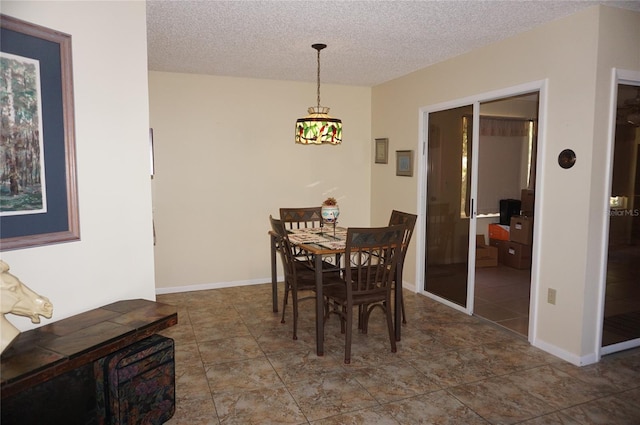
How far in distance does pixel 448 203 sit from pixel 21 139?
3.68 meters

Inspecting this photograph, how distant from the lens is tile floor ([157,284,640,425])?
8.03ft

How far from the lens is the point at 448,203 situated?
4441 millimetres

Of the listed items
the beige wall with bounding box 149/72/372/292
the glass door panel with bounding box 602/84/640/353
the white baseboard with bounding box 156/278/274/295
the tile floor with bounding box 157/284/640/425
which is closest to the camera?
the tile floor with bounding box 157/284/640/425

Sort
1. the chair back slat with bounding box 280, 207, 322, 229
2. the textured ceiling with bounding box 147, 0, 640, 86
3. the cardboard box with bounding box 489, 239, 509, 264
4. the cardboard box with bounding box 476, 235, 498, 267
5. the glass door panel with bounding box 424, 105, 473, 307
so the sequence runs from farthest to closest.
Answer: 1. the cardboard box with bounding box 489, 239, 509, 264
2. the cardboard box with bounding box 476, 235, 498, 267
3. the chair back slat with bounding box 280, 207, 322, 229
4. the glass door panel with bounding box 424, 105, 473, 307
5. the textured ceiling with bounding box 147, 0, 640, 86

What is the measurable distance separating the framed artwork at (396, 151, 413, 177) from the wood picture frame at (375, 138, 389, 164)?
246 millimetres

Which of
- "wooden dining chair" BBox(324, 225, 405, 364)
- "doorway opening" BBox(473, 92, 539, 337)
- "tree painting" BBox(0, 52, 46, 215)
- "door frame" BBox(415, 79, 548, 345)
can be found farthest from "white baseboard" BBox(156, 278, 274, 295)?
"tree painting" BBox(0, 52, 46, 215)

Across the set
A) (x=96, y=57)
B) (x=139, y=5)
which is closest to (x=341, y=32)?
(x=139, y=5)

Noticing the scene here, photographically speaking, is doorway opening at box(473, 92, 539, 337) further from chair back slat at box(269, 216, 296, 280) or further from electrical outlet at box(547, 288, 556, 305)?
chair back slat at box(269, 216, 296, 280)

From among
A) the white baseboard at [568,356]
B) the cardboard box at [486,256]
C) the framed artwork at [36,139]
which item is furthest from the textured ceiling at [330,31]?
the cardboard box at [486,256]

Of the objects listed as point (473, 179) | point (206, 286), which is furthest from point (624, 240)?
point (206, 286)

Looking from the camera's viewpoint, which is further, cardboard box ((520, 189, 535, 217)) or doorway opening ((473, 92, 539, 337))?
cardboard box ((520, 189, 535, 217))

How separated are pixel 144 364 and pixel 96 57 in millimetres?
1476

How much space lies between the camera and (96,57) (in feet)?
6.81

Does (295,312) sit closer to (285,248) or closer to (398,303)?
(285,248)
